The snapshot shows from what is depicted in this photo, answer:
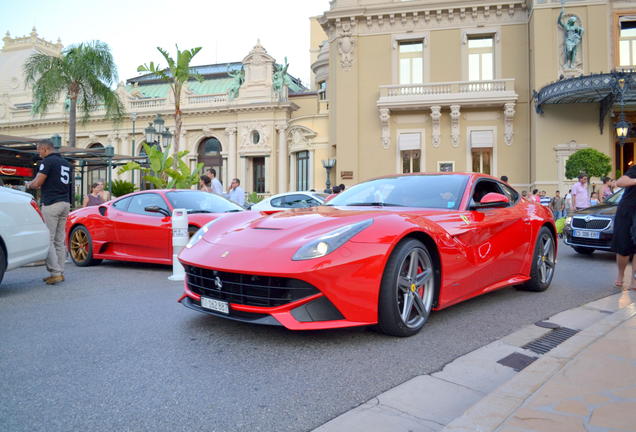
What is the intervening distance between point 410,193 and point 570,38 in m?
21.0

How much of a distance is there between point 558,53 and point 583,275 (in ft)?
59.9

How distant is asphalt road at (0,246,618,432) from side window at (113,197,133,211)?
2744 millimetres

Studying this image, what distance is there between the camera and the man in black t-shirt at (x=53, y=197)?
5988mm

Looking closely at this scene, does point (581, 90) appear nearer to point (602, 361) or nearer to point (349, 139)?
point (349, 139)

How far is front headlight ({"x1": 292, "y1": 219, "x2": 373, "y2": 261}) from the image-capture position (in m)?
3.11

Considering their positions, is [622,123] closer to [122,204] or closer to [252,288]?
[122,204]

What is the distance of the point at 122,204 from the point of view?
24.9ft

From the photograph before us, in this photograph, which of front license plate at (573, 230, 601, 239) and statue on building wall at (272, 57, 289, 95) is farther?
statue on building wall at (272, 57, 289, 95)

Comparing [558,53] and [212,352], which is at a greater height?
[558,53]

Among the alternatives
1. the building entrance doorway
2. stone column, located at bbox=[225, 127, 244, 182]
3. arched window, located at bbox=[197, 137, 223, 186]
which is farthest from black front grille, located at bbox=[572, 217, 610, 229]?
arched window, located at bbox=[197, 137, 223, 186]

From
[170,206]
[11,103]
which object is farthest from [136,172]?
[170,206]

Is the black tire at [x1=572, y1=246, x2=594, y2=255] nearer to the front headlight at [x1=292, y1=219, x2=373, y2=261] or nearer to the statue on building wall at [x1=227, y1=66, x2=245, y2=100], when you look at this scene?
the front headlight at [x1=292, y1=219, x2=373, y2=261]

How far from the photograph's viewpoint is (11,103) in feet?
150

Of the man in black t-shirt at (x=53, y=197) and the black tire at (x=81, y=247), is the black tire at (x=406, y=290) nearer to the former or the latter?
the man in black t-shirt at (x=53, y=197)
